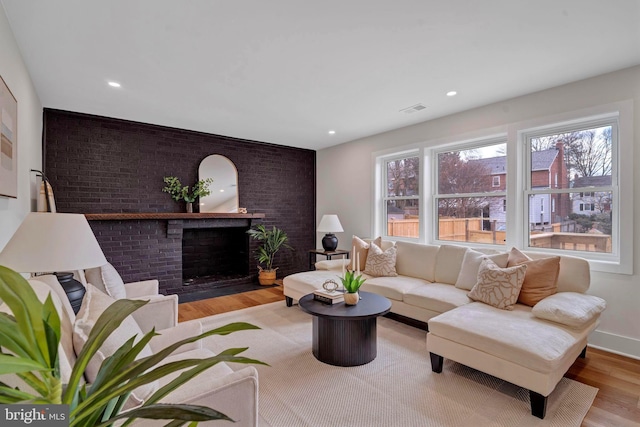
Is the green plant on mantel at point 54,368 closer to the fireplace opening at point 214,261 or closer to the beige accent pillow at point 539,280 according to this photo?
the beige accent pillow at point 539,280

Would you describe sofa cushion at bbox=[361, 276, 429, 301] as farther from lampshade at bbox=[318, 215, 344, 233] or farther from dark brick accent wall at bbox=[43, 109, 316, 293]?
dark brick accent wall at bbox=[43, 109, 316, 293]

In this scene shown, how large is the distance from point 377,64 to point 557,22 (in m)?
1.22

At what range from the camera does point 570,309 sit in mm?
2248

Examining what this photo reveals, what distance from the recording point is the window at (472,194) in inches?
146

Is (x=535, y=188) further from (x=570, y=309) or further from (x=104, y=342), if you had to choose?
(x=104, y=342)

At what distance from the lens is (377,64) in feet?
8.57

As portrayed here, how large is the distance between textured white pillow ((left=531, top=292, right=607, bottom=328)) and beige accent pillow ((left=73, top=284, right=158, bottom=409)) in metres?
2.58

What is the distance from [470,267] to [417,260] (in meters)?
0.71

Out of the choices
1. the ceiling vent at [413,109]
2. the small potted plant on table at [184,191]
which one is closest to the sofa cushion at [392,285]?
the ceiling vent at [413,109]

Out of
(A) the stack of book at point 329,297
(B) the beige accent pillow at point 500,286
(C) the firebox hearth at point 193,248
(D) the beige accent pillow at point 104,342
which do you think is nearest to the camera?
(D) the beige accent pillow at point 104,342

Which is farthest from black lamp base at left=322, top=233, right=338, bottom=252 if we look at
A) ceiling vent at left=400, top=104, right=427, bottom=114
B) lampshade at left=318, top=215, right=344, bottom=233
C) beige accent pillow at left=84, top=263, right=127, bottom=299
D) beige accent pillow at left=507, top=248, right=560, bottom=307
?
beige accent pillow at left=84, top=263, right=127, bottom=299

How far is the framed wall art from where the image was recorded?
1765 millimetres

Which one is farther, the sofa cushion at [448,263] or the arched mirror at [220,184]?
the arched mirror at [220,184]

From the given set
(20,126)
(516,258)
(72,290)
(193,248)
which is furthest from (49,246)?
(193,248)
